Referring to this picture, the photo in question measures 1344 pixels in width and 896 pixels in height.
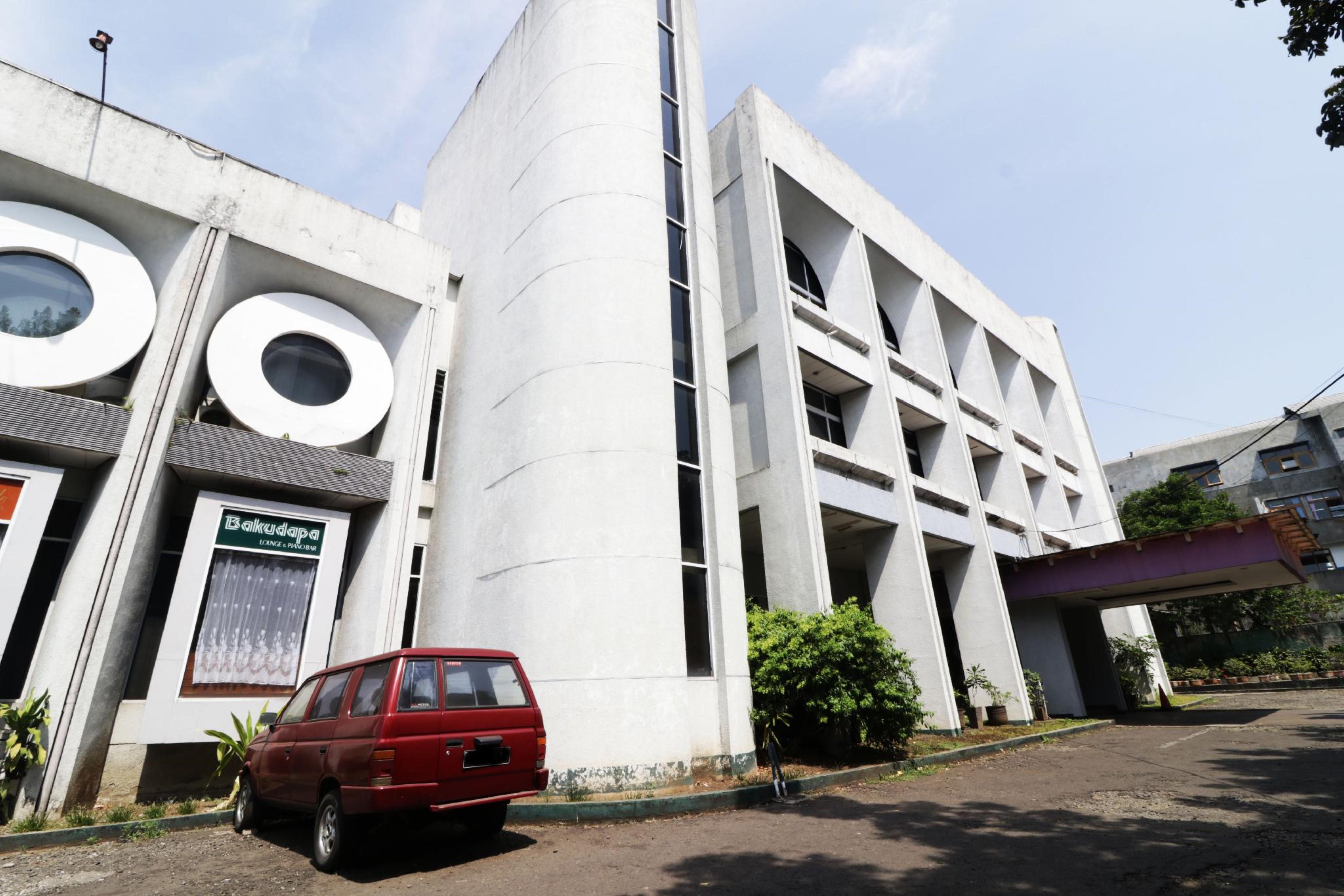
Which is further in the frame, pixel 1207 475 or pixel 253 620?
pixel 1207 475

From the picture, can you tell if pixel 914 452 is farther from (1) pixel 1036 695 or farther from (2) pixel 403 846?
(2) pixel 403 846

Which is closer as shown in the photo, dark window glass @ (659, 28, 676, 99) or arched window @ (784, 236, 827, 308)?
dark window glass @ (659, 28, 676, 99)

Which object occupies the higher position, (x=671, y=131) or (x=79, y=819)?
(x=671, y=131)

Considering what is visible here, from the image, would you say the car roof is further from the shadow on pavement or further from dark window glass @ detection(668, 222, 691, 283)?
dark window glass @ detection(668, 222, 691, 283)

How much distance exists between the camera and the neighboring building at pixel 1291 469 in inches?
1553

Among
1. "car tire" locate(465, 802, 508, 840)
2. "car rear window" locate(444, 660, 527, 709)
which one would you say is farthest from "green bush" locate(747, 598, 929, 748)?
"car rear window" locate(444, 660, 527, 709)

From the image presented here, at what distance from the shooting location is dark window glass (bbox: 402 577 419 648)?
1442cm

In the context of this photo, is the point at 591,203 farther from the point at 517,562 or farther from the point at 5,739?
the point at 5,739

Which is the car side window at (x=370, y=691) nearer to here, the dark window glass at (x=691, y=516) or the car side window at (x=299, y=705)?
the car side window at (x=299, y=705)

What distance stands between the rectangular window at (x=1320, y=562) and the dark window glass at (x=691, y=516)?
45035 millimetres

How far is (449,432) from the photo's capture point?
1550 centimetres

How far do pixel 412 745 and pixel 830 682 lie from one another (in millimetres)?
8283

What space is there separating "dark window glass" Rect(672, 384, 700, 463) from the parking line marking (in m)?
11.1

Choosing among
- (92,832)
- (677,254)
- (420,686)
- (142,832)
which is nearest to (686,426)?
(677,254)
